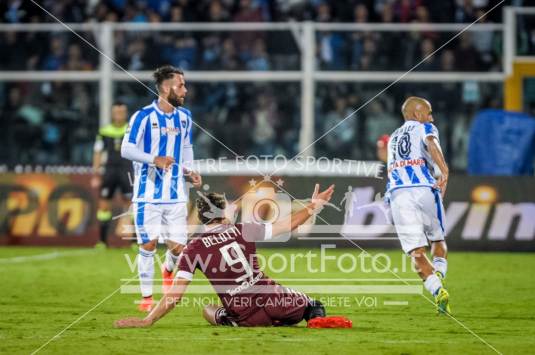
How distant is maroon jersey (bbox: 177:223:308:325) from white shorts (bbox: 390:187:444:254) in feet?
7.07

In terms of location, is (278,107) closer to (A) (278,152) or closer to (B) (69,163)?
(A) (278,152)

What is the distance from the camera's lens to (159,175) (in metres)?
11.4

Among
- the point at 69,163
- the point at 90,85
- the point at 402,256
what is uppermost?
the point at 90,85

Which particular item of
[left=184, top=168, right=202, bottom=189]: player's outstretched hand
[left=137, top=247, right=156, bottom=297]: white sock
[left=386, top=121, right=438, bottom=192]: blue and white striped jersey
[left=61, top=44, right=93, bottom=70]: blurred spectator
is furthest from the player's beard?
[left=61, top=44, right=93, bottom=70]: blurred spectator

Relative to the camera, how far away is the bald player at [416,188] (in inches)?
444

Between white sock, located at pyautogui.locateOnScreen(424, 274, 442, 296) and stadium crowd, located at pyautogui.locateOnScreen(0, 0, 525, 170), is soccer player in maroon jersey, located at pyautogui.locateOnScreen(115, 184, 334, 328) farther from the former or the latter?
stadium crowd, located at pyautogui.locateOnScreen(0, 0, 525, 170)

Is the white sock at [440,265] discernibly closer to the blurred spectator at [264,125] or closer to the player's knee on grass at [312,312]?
the player's knee on grass at [312,312]

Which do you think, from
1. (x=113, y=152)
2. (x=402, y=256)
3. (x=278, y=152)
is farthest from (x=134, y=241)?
(x=402, y=256)

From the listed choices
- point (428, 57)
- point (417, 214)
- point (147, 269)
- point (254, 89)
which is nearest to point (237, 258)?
point (147, 269)

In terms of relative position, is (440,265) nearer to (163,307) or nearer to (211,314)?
(211,314)

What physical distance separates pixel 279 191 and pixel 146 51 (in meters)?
3.80

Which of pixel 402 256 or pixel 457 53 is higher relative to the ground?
pixel 457 53

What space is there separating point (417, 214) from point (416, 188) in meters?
0.27

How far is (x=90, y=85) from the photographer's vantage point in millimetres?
20812
